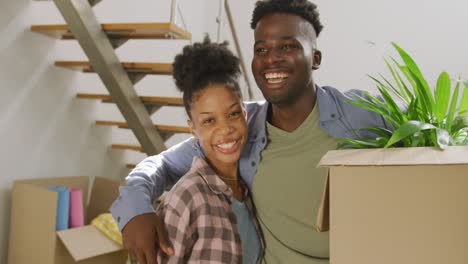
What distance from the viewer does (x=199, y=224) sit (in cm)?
87

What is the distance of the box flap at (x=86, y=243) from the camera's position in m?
1.87

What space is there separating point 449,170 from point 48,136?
7.76 ft

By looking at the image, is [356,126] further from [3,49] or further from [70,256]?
[3,49]

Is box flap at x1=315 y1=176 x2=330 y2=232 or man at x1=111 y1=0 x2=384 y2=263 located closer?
box flap at x1=315 y1=176 x2=330 y2=232

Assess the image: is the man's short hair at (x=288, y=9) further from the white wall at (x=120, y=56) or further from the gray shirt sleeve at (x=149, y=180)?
the white wall at (x=120, y=56)

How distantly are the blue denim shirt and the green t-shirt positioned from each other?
0.03 metres

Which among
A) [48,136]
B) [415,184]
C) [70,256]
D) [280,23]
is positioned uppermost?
[280,23]

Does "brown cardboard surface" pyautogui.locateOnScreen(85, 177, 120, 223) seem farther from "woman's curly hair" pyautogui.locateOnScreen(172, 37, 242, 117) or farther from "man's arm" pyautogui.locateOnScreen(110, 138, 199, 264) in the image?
"woman's curly hair" pyautogui.locateOnScreen(172, 37, 242, 117)

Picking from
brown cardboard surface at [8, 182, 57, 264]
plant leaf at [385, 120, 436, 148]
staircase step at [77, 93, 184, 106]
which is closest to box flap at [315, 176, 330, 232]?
plant leaf at [385, 120, 436, 148]

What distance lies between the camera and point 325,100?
1058mm

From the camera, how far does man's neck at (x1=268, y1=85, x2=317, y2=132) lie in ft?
3.52

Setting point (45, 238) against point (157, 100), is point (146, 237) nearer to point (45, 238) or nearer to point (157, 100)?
point (45, 238)

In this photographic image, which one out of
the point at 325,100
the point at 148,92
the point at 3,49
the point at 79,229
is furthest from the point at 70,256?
the point at 148,92

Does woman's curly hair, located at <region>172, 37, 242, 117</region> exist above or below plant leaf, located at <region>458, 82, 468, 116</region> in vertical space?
above
